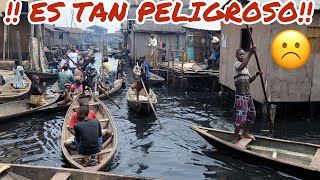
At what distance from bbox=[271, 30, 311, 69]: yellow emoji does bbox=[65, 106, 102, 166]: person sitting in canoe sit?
589 cm

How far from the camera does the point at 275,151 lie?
7.56 m

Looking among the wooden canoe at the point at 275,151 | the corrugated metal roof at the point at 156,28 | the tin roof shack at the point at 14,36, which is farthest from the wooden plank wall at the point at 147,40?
the wooden canoe at the point at 275,151

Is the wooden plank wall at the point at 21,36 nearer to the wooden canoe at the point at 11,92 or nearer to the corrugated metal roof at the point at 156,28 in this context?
the wooden canoe at the point at 11,92

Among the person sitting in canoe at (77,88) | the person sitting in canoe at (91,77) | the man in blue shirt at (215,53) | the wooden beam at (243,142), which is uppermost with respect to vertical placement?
the man in blue shirt at (215,53)

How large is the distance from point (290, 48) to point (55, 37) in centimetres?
3483

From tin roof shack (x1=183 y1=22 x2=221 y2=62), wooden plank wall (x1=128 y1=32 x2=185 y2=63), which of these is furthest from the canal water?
wooden plank wall (x1=128 y1=32 x2=185 y2=63)

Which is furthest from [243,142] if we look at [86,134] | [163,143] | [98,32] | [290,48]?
[98,32]

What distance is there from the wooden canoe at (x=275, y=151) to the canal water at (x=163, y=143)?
39 centimetres

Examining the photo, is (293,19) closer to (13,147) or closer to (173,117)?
(173,117)

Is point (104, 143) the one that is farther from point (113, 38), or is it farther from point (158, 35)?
point (113, 38)

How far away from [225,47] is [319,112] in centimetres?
453

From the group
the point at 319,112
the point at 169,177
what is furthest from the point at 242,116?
the point at 319,112

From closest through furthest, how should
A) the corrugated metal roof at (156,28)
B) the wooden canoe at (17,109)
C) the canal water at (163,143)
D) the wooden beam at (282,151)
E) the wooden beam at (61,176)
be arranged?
the wooden beam at (61,176), the wooden beam at (282,151), the canal water at (163,143), the wooden canoe at (17,109), the corrugated metal roof at (156,28)

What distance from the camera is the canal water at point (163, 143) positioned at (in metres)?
7.37
